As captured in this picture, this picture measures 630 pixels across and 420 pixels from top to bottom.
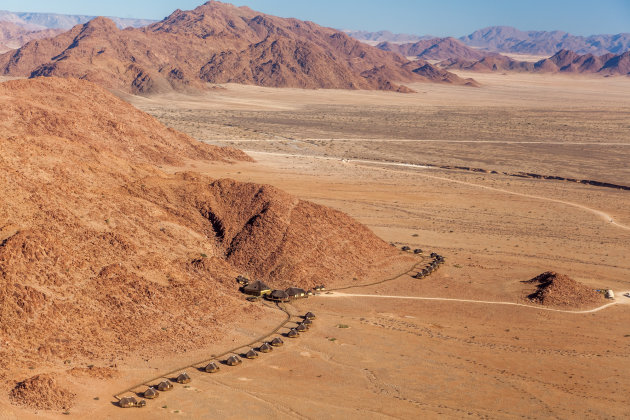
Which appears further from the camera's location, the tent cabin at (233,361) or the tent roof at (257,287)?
the tent roof at (257,287)

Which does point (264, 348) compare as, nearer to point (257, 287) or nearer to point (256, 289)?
point (256, 289)

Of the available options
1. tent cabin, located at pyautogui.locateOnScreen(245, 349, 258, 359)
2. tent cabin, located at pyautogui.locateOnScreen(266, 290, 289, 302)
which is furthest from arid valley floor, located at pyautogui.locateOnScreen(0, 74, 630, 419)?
tent cabin, located at pyautogui.locateOnScreen(266, 290, 289, 302)

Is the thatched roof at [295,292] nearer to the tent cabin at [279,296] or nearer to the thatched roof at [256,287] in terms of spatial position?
the tent cabin at [279,296]

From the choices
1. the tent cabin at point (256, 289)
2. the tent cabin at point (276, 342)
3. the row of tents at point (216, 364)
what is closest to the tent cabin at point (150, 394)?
the row of tents at point (216, 364)

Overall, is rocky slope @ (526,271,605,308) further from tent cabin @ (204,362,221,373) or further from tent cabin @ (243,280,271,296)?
tent cabin @ (204,362,221,373)

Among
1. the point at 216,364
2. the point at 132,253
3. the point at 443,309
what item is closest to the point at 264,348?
the point at 216,364
